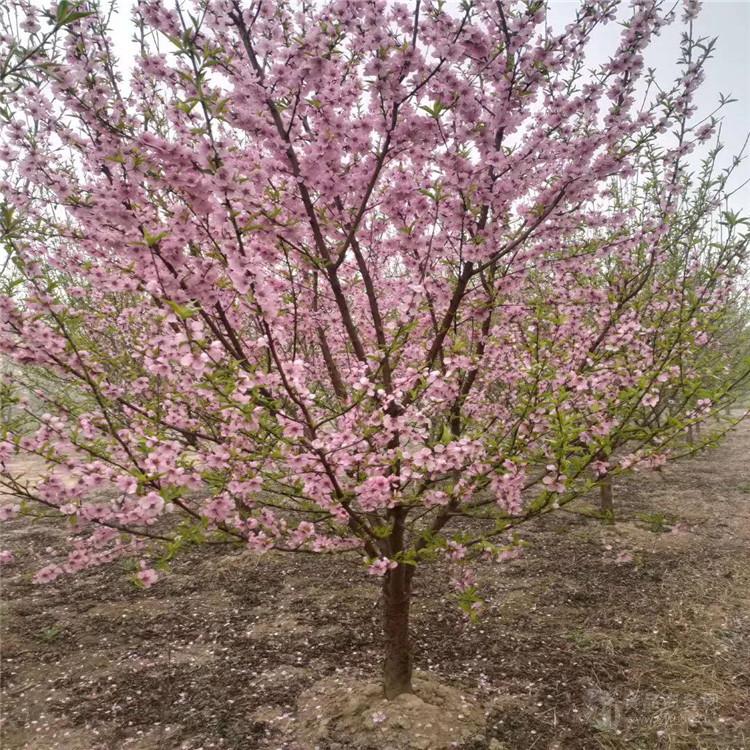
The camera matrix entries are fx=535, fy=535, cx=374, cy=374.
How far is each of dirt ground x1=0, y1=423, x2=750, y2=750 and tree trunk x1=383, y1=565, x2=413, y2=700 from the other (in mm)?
441

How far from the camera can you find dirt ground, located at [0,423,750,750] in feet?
13.8

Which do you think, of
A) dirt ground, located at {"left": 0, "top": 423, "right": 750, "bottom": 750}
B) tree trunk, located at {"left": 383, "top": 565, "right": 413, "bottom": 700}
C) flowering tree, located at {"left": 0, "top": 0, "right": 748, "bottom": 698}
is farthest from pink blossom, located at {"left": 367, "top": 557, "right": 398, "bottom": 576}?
dirt ground, located at {"left": 0, "top": 423, "right": 750, "bottom": 750}

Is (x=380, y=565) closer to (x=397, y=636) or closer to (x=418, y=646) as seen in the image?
(x=397, y=636)

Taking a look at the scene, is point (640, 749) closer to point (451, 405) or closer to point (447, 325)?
point (451, 405)

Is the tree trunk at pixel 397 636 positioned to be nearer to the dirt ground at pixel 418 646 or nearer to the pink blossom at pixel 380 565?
the dirt ground at pixel 418 646

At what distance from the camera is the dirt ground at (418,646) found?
420cm

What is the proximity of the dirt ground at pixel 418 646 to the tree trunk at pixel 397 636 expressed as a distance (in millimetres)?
441

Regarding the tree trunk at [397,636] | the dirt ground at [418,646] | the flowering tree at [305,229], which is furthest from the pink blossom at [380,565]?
the dirt ground at [418,646]

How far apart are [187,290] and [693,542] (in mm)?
7553

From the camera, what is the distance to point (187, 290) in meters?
2.91

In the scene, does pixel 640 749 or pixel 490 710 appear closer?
pixel 640 749

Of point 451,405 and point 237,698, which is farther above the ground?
point 451,405

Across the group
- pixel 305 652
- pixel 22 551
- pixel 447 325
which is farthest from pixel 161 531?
pixel 447 325

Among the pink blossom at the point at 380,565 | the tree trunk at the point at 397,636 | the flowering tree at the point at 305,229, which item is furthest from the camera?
the tree trunk at the point at 397,636
